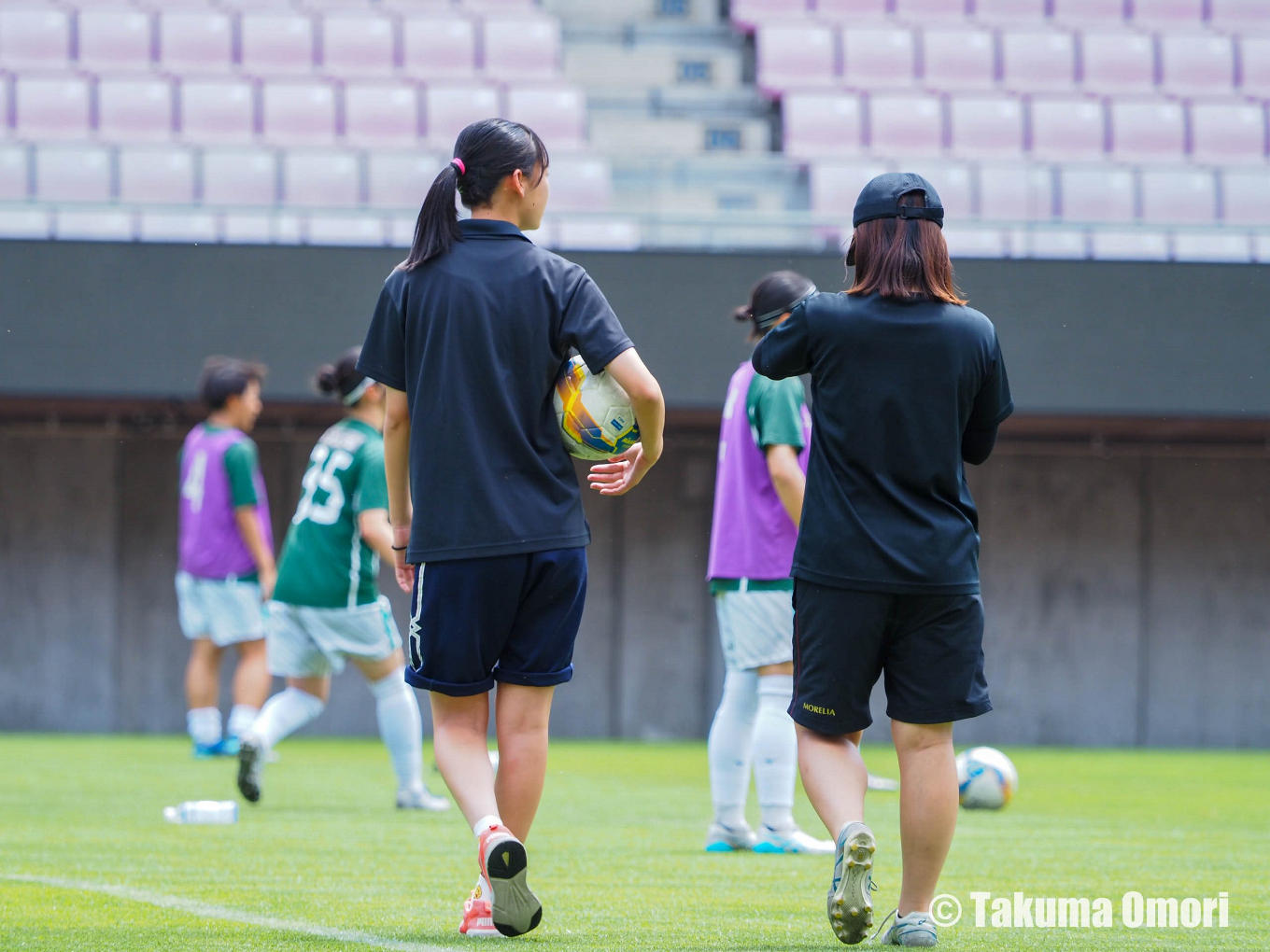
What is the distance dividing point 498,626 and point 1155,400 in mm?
8108

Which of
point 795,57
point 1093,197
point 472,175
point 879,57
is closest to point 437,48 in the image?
point 795,57

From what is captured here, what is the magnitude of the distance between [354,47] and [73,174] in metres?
4.63

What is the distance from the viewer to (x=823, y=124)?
542 inches

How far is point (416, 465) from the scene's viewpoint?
3.26 m

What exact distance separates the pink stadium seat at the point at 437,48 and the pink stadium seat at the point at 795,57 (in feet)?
9.11

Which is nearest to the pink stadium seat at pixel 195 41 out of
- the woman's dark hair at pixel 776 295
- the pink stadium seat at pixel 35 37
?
the pink stadium seat at pixel 35 37

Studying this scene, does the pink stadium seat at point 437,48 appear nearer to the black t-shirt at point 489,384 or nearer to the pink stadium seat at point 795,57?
the pink stadium seat at point 795,57

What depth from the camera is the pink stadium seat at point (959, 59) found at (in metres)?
14.9

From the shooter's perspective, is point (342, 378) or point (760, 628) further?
point (342, 378)

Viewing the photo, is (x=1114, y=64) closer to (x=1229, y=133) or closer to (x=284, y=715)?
(x=1229, y=133)

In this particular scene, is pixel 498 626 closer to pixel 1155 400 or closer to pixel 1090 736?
pixel 1155 400

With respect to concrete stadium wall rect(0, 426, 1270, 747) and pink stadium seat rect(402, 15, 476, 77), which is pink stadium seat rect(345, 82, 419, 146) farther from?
concrete stadium wall rect(0, 426, 1270, 747)

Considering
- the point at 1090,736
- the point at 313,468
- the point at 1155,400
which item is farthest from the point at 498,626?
the point at 1090,736

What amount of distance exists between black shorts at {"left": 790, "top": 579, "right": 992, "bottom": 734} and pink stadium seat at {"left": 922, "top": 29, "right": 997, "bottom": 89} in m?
12.6
